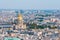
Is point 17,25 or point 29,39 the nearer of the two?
point 29,39

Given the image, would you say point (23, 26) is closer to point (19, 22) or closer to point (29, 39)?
point (19, 22)

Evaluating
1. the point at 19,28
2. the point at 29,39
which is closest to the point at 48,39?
the point at 29,39

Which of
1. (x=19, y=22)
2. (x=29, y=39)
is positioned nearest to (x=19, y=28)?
(x=19, y=22)

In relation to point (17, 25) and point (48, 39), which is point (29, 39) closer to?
point (48, 39)

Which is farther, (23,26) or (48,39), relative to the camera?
(23,26)

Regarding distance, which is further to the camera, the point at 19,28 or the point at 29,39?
the point at 19,28

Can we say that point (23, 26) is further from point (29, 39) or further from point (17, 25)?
point (29, 39)
